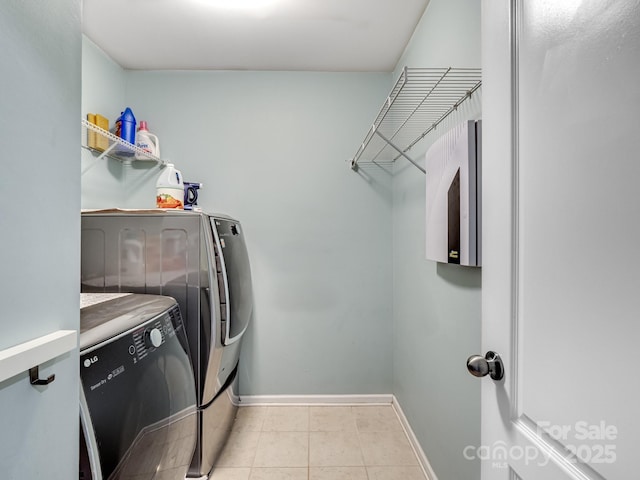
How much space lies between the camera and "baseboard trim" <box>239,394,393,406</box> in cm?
224

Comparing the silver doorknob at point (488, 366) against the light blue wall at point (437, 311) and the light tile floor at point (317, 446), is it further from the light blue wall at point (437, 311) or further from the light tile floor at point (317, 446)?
the light tile floor at point (317, 446)

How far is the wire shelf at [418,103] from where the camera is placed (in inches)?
44.6

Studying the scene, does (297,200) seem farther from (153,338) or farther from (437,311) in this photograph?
(153,338)

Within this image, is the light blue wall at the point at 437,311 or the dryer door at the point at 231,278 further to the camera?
the dryer door at the point at 231,278

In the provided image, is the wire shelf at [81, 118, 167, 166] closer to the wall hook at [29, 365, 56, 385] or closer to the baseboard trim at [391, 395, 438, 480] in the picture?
the wall hook at [29, 365, 56, 385]

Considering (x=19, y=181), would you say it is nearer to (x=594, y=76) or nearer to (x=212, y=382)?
(x=594, y=76)

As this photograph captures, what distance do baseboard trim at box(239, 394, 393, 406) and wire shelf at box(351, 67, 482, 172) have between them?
1.79 meters

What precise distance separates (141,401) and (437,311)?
51.0 inches

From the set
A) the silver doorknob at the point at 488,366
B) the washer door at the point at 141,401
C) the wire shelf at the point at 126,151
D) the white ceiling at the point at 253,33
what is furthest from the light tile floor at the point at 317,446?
the white ceiling at the point at 253,33

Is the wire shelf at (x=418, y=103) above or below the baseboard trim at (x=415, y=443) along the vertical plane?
above

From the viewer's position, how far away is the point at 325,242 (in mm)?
2307

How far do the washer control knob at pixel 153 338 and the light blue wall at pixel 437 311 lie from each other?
1164 mm

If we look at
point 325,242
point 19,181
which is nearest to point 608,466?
point 19,181

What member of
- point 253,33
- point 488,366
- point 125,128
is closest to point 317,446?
point 488,366
